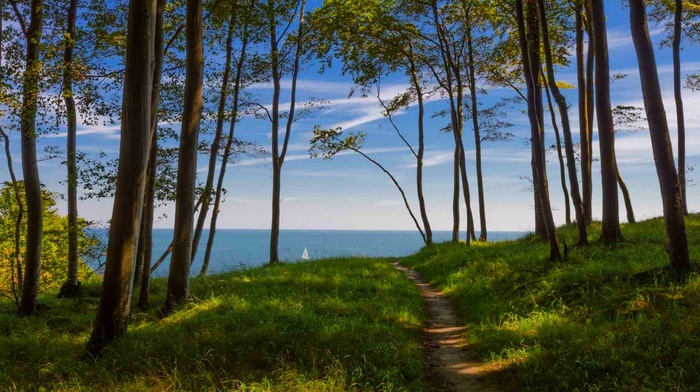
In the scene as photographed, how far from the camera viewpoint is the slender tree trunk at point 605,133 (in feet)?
35.7

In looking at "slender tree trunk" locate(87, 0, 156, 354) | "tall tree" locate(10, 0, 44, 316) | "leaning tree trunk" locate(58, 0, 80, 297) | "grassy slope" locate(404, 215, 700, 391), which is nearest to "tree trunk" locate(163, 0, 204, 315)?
"slender tree trunk" locate(87, 0, 156, 354)

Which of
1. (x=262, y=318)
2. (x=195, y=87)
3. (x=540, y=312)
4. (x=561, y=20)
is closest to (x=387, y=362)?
(x=262, y=318)

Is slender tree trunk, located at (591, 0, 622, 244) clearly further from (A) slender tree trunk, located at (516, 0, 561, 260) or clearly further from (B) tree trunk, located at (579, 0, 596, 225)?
(B) tree trunk, located at (579, 0, 596, 225)

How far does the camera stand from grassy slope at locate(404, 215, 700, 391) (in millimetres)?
4934

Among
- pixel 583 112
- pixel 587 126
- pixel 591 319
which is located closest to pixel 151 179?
pixel 591 319

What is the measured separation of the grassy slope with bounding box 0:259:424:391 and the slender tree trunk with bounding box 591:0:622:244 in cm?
635

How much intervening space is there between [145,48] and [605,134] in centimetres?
1126

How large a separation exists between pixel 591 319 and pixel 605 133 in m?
6.68

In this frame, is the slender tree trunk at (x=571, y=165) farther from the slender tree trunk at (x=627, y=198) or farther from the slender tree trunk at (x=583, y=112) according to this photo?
the slender tree trunk at (x=627, y=198)

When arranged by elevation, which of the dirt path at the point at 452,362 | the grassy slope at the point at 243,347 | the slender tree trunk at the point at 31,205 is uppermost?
the slender tree trunk at the point at 31,205

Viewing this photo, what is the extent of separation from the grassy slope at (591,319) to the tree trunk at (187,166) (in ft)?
20.0

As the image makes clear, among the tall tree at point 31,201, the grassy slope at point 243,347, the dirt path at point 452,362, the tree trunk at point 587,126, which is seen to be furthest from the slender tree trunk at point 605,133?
the tall tree at point 31,201

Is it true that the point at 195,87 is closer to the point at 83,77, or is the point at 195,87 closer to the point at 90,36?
the point at 83,77

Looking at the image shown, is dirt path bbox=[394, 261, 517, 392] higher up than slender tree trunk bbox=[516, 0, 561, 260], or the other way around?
slender tree trunk bbox=[516, 0, 561, 260]
